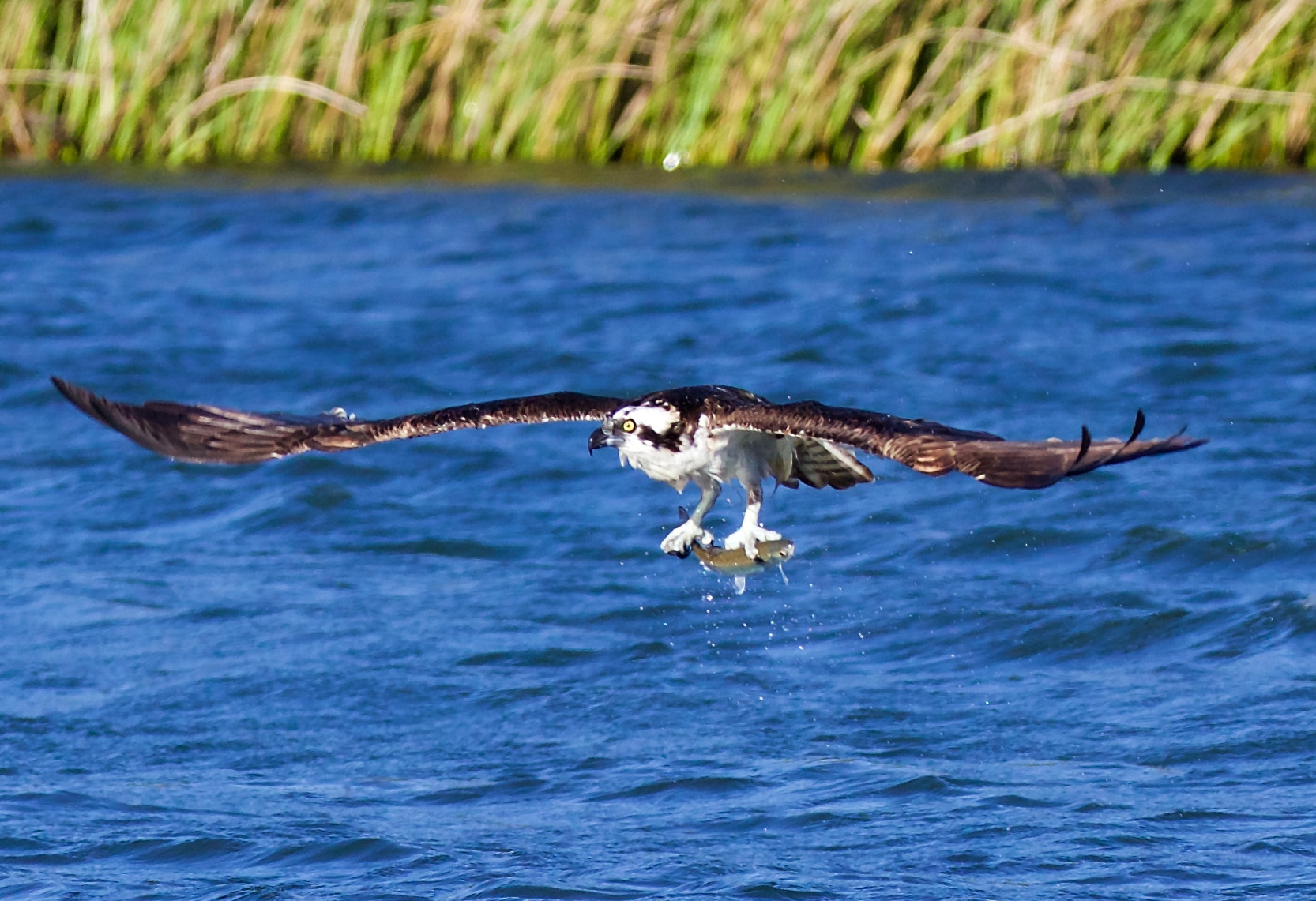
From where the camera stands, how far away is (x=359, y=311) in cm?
1386

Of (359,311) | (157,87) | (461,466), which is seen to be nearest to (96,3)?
(157,87)

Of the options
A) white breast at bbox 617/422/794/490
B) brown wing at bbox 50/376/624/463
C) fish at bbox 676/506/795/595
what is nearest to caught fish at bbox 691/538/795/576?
fish at bbox 676/506/795/595

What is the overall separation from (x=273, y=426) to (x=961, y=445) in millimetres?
2631

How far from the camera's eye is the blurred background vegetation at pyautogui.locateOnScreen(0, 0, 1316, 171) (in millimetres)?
13734

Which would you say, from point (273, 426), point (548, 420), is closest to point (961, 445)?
point (548, 420)

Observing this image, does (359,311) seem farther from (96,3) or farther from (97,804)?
(97,804)

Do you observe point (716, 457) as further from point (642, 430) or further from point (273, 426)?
point (273, 426)

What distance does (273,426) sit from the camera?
7.02m

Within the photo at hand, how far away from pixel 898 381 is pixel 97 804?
20.2 ft

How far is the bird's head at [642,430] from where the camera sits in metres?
6.76

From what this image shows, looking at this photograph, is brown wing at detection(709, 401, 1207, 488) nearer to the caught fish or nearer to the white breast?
the white breast

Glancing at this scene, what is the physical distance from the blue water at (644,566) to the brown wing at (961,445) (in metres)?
1.66

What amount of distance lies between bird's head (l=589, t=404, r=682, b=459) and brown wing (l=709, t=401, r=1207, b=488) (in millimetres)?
337

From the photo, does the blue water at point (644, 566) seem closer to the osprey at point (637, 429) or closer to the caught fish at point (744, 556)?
the caught fish at point (744, 556)
